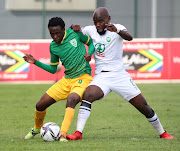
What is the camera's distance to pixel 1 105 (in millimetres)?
12578

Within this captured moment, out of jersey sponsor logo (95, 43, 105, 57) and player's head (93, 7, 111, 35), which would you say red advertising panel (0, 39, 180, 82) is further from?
player's head (93, 7, 111, 35)

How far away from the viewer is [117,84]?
7.12 m

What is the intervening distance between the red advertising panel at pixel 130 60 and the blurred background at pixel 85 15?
2142mm

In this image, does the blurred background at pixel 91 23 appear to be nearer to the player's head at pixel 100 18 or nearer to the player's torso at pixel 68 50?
the player's torso at pixel 68 50

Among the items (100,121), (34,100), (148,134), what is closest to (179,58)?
(34,100)

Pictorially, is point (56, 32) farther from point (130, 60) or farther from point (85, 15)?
point (85, 15)

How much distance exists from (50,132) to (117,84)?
125 cm

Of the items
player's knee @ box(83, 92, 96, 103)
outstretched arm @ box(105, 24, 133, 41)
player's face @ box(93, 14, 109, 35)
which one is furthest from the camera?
A: player's face @ box(93, 14, 109, 35)

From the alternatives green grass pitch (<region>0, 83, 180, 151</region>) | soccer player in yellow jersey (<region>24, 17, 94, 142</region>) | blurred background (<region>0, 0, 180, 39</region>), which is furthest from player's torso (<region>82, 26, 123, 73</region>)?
blurred background (<region>0, 0, 180, 39</region>)

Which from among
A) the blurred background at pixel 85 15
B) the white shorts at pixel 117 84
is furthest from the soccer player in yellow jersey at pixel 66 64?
the blurred background at pixel 85 15

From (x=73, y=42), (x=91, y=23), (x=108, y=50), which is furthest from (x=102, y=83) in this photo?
(x=91, y=23)

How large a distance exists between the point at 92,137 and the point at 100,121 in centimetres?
216

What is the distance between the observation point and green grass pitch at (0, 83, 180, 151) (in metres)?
6.45

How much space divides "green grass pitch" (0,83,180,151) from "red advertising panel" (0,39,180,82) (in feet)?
9.86
